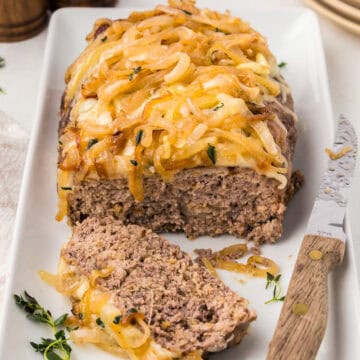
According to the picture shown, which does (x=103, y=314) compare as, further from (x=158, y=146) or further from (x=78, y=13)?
(x=78, y=13)

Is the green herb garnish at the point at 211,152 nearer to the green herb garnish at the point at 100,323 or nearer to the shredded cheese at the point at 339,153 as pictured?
the shredded cheese at the point at 339,153

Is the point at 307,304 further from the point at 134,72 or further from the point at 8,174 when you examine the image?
the point at 8,174

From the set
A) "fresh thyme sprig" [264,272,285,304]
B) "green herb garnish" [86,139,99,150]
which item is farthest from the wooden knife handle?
"green herb garnish" [86,139,99,150]

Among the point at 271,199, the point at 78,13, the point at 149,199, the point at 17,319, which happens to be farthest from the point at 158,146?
the point at 78,13

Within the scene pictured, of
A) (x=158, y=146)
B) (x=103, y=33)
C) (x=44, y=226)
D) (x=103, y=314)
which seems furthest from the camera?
(x=103, y=33)

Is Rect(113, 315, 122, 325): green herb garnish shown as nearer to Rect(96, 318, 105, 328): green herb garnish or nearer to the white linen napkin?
Rect(96, 318, 105, 328): green herb garnish
